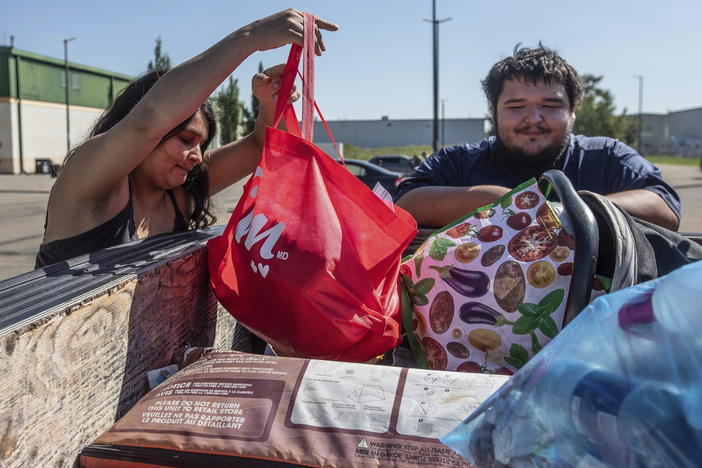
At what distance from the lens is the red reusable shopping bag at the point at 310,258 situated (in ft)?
4.73

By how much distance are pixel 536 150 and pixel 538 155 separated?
0.02 meters

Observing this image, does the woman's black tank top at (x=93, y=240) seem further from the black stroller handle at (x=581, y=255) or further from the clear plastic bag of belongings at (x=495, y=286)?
the black stroller handle at (x=581, y=255)

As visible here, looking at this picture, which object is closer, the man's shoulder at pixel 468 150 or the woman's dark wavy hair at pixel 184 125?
the woman's dark wavy hair at pixel 184 125

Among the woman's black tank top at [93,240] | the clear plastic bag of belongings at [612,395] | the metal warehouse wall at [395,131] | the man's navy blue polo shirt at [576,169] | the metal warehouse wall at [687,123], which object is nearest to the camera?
the clear plastic bag of belongings at [612,395]

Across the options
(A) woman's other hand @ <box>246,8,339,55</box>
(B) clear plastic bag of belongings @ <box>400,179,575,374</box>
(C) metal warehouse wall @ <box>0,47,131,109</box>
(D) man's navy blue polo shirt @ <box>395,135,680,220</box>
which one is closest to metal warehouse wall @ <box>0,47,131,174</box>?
(C) metal warehouse wall @ <box>0,47,131,109</box>

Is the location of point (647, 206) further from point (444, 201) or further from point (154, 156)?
point (154, 156)

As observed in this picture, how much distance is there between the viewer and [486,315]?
1426 millimetres

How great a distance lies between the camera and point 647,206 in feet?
6.86

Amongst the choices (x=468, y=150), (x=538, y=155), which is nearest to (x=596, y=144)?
(x=538, y=155)

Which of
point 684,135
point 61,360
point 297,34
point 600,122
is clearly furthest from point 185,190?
point 684,135

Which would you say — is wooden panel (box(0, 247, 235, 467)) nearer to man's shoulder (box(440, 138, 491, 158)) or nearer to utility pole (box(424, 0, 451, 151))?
man's shoulder (box(440, 138, 491, 158))

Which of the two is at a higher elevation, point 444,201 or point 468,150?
point 468,150

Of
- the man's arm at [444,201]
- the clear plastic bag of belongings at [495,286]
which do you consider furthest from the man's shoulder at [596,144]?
the clear plastic bag of belongings at [495,286]

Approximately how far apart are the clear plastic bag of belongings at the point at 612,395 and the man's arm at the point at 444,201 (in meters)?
1.24
